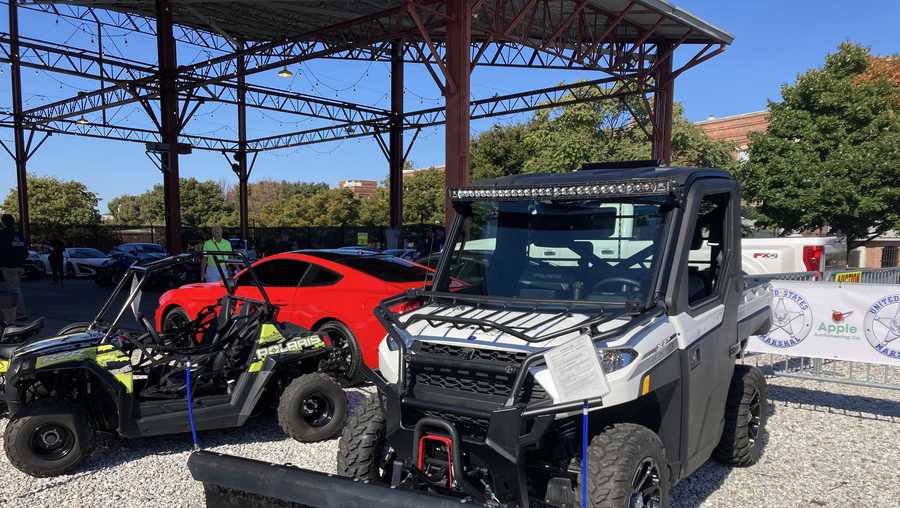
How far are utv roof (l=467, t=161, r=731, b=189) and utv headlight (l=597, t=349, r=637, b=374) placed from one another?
115 centimetres

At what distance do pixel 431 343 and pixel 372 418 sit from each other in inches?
25.5

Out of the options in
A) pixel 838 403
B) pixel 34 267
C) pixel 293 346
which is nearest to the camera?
pixel 293 346

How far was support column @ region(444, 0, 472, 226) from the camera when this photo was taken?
42.9 feet

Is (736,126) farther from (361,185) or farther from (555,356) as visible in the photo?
(361,185)

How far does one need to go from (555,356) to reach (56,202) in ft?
220

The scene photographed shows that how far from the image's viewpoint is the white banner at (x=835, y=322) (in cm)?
635

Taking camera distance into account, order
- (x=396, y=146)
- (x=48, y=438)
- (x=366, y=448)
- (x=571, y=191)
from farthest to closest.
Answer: (x=396, y=146) < (x=48, y=438) < (x=571, y=191) < (x=366, y=448)

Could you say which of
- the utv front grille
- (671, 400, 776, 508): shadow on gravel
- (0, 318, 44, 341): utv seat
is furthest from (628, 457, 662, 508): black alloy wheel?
(0, 318, 44, 341): utv seat

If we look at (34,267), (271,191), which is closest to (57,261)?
(34,267)

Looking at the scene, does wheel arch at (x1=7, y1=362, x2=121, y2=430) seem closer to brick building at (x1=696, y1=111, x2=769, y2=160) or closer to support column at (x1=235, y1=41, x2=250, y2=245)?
support column at (x1=235, y1=41, x2=250, y2=245)

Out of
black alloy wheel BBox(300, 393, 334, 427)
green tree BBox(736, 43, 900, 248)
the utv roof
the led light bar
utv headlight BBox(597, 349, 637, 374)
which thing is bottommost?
black alloy wheel BBox(300, 393, 334, 427)

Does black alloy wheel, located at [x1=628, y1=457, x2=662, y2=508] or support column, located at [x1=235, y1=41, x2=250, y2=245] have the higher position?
support column, located at [x1=235, y1=41, x2=250, y2=245]

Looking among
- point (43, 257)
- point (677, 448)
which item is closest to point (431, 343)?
point (677, 448)

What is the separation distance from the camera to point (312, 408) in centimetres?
574
